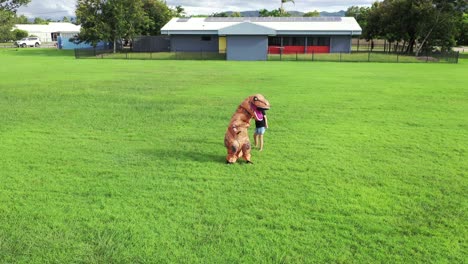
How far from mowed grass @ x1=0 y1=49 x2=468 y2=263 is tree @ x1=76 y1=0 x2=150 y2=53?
3103 centimetres

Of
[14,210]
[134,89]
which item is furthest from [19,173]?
[134,89]

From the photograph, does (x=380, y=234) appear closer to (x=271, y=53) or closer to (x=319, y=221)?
(x=319, y=221)

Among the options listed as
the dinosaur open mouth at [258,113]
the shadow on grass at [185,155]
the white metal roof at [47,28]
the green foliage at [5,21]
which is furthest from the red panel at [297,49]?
the white metal roof at [47,28]

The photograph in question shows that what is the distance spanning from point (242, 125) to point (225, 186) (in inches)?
49.9

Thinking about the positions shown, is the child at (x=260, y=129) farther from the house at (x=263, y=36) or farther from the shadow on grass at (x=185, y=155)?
the house at (x=263, y=36)

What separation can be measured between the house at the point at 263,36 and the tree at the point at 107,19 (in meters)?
3.69

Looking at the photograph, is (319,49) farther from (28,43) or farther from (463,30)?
(28,43)

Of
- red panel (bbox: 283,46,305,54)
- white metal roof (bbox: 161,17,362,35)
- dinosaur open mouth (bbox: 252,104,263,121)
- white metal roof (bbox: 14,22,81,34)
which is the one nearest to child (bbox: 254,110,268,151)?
dinosaur open mouth (bbox: 252,104,263,121)

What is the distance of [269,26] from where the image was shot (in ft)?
141

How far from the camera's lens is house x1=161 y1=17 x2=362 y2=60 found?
3616 centimetres

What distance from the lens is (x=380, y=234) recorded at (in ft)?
15.5

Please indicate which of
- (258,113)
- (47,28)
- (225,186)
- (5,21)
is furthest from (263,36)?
(47,28)

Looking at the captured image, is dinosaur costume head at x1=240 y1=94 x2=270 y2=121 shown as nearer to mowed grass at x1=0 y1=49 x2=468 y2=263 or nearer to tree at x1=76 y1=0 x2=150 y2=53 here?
mowed grass at x1=0 y1=49 x2=468 y2=263

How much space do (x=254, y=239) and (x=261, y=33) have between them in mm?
33017
